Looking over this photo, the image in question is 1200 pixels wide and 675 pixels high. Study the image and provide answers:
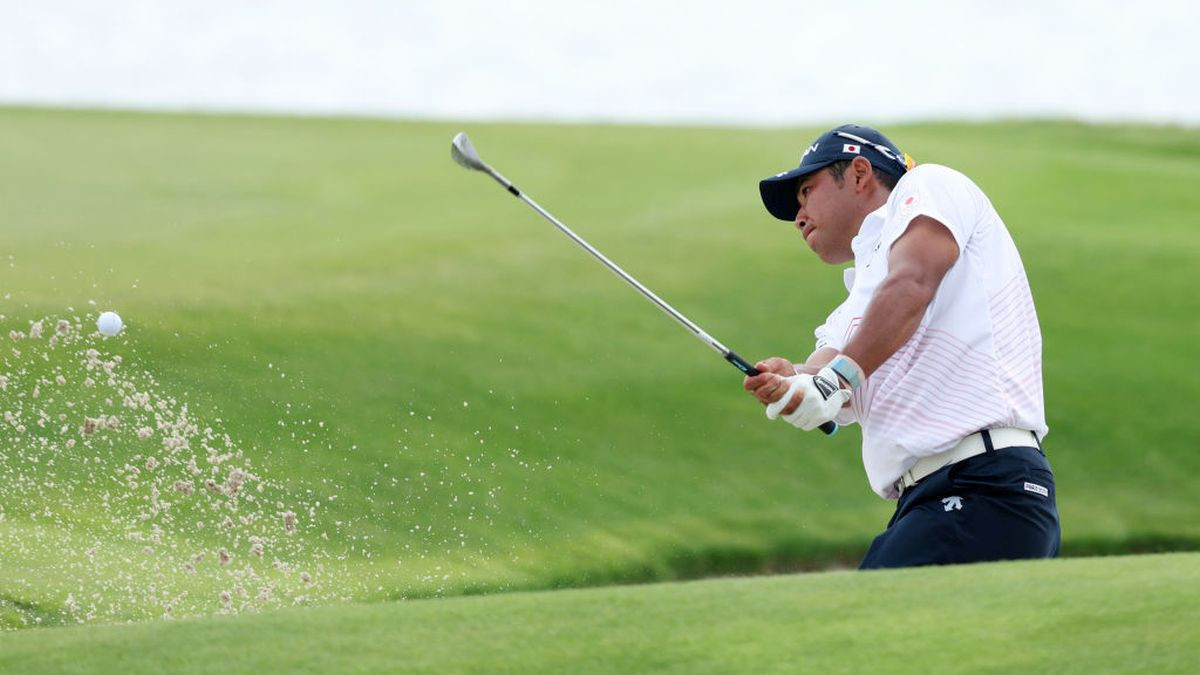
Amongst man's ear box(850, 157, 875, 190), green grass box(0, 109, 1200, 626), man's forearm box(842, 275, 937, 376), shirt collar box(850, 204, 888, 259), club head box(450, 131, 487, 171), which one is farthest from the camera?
green grass box(0, 109, 1200, 626)

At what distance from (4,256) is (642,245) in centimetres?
351

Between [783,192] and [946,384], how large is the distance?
811 millimetres

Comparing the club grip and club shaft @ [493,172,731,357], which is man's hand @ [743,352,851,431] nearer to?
the club grip

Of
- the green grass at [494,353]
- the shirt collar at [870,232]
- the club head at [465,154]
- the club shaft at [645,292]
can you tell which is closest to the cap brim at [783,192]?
the shirt collar at [870,232]

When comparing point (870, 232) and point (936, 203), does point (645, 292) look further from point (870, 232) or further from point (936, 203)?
point (936, 203)

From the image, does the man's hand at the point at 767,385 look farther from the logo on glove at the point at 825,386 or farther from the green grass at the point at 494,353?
the green grass at the point at 494,353

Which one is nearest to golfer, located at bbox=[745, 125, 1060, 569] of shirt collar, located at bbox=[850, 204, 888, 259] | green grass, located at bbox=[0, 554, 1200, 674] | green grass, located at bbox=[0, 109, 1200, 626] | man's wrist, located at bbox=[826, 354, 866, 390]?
man's wrist, located at bbox=[826, 354, 866, 390]

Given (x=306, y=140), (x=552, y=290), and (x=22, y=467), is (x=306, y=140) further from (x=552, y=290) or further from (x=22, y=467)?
(x=22, y=467)

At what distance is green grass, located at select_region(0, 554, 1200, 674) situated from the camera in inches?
99.4

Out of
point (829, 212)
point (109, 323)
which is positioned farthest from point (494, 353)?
point (829, 212)

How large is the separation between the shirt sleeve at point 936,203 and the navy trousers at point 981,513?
0.47 meters

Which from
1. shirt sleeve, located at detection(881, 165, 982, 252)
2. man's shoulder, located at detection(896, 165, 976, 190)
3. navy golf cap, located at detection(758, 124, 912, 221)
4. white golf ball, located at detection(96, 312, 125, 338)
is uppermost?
navy golf cap, located at detection(758, 124, 912, 221)

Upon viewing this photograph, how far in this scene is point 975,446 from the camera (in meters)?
3.43

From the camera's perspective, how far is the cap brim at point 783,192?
3901mm
